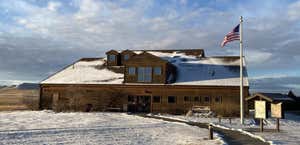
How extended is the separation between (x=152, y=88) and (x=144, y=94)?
107 cm

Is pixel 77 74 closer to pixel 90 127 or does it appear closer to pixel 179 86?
pixel 179 86

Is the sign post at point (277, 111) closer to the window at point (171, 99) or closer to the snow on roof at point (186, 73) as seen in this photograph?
the snow on roof at point (186, 73)

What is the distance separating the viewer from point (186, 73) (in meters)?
37.1

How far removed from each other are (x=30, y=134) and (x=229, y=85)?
67.8 ft

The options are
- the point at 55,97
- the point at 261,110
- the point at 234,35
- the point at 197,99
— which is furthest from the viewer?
the point at 55,97

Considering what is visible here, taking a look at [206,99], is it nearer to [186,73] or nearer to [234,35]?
[186,73]

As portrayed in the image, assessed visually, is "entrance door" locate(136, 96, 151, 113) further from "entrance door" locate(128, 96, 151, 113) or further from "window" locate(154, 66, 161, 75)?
"window" locate(154, 66, 161, 75)

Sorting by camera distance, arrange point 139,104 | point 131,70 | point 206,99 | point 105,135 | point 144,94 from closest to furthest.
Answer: point 105,135 → point 206,99 → point 144,94 → point 139,104 → point 131,70

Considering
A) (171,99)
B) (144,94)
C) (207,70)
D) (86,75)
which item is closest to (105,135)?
(171,99)

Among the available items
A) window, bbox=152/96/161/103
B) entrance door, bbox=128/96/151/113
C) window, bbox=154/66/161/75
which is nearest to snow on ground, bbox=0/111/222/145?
window, bbox=152/96/161/103

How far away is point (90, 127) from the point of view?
2125 cm

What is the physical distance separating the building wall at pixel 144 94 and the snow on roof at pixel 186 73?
690 millimetres

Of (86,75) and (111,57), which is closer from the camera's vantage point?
(86,75)

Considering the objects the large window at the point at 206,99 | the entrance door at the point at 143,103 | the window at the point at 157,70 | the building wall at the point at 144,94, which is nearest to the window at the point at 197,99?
the building wall at the point at 144,94
